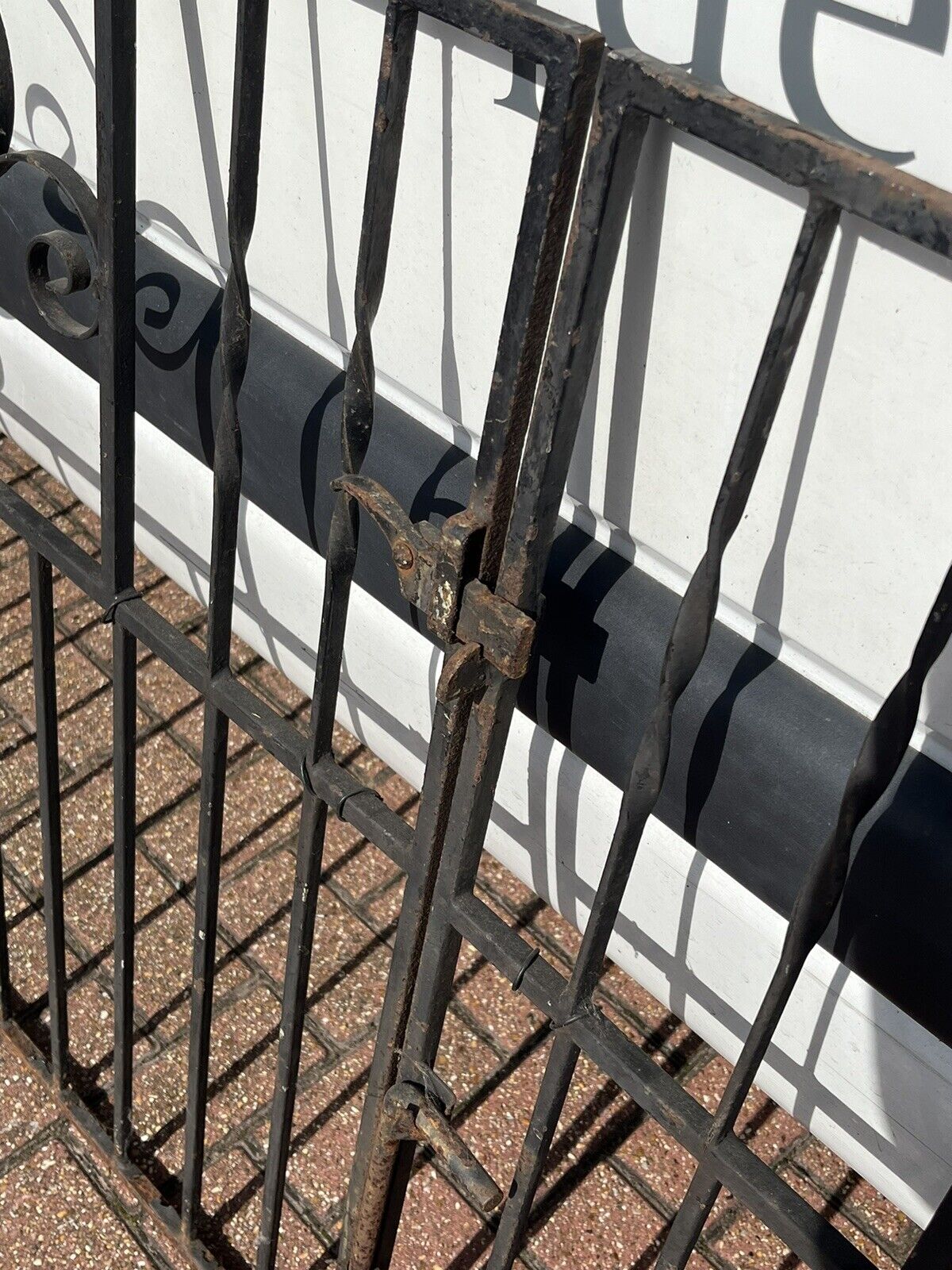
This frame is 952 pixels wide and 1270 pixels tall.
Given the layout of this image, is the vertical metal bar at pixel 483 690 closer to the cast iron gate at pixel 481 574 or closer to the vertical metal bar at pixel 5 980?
the cast iron gate at pixel 481 574

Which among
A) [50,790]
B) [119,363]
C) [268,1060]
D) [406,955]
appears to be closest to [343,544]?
[119,363]

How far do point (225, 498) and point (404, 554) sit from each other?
33 cm

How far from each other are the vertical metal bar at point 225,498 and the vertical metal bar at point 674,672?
23.2 inches

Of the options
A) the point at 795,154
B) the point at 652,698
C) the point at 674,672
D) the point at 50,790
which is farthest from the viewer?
the point at 50,790

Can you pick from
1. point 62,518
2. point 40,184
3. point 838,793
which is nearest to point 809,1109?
point 838,793

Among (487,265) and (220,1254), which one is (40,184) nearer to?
(487,265)

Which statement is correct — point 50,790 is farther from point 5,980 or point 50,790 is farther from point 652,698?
point 652,698

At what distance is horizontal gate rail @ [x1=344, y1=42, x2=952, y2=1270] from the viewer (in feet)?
2.96

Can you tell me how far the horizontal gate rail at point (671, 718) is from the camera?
902 mm

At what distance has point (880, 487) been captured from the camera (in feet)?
4.40

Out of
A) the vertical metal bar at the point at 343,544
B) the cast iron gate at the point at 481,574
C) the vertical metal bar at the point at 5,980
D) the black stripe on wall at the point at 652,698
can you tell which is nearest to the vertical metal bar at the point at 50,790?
the cast iron gate at the point at 481,574

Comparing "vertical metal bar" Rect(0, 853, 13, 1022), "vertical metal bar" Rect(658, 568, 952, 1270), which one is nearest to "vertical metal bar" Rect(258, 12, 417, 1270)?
"vertical metal bar" Rect(658, 568, 952, 1270)

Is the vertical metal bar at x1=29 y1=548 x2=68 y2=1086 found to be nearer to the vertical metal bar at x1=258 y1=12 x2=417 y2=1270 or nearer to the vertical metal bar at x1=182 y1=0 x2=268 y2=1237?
the vertical metal bar at x1=182 y1=0 x2=268 y2=1237

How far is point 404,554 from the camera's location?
125 cm
